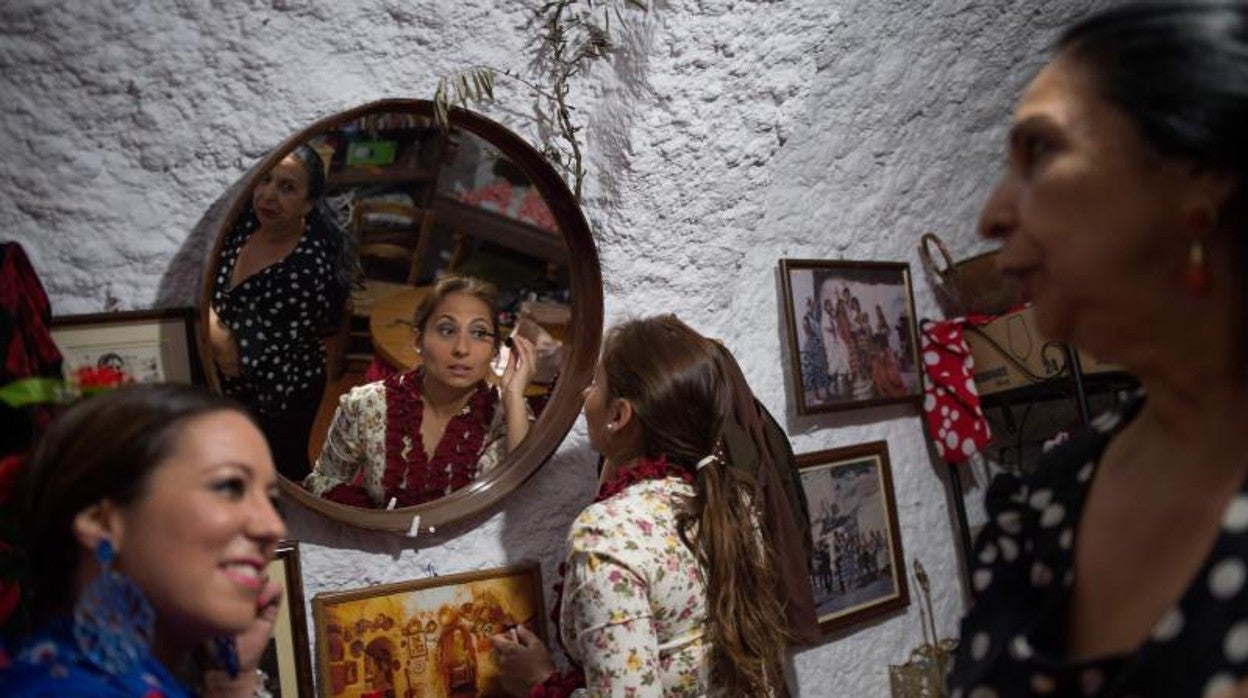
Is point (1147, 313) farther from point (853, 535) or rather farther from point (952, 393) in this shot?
point (952, 393)

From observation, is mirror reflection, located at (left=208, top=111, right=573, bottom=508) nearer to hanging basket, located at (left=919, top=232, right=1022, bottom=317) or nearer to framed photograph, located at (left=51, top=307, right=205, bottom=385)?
framed photograph, located at (left=51, top=307, right=205, bottom=385)

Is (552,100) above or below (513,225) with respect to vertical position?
above

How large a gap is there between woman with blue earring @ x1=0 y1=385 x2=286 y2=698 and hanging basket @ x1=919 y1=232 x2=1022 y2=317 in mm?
2427

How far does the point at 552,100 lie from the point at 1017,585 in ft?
4.88

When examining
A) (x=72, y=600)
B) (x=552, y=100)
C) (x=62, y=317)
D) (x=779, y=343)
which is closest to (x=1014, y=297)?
(x=779, y=343)

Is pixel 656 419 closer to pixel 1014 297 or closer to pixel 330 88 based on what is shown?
pixel 330 88

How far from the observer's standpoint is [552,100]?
211 cm

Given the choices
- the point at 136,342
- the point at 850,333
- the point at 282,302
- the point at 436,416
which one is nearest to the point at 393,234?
the point at 282,302

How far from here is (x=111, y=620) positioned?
3.18ft

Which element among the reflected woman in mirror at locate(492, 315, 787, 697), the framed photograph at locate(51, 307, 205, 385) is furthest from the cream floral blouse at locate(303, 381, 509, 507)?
the reflected woman in mirror at locate(492, 315, 787, 697)

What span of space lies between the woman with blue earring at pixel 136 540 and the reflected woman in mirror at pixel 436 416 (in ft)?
2.45

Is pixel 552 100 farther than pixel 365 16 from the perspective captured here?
Yes

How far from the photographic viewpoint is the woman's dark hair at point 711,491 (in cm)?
181

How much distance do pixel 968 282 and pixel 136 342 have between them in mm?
Result: 2303
